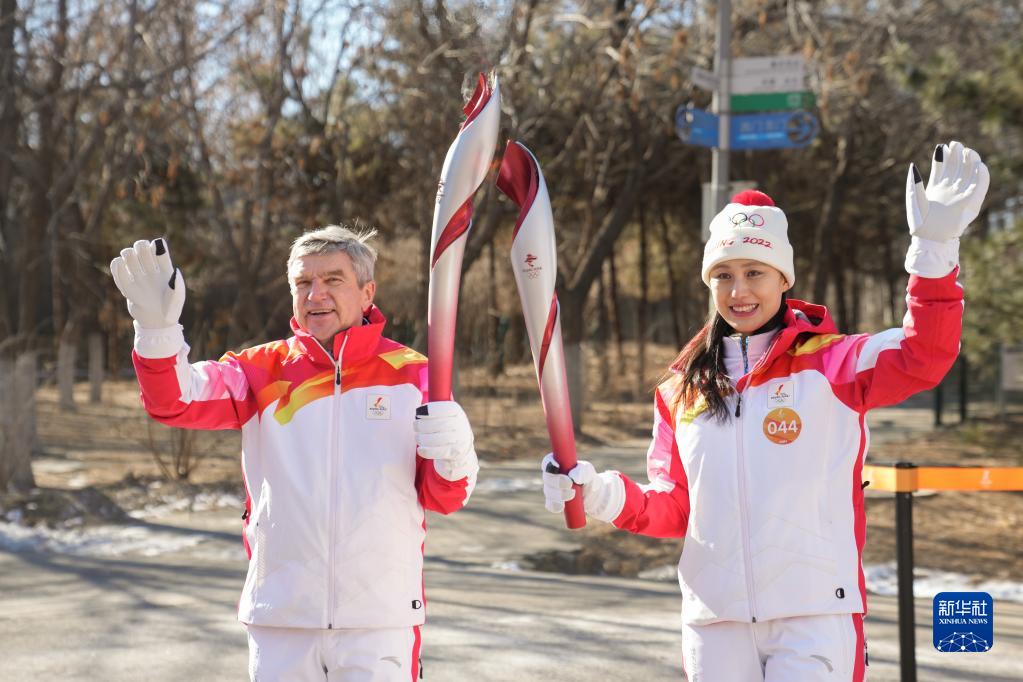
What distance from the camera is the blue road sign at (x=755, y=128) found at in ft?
Answer: 27.3

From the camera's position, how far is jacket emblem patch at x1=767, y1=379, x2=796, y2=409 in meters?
2.81

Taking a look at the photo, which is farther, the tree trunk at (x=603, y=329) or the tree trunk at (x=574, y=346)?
the tree trunk at (x=603, y=329)

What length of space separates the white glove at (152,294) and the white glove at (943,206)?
1.61 metres

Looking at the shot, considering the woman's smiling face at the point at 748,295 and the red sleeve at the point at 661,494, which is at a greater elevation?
the woman's smiling face at the point at 748,295

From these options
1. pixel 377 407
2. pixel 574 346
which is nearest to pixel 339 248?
pixel 377 407

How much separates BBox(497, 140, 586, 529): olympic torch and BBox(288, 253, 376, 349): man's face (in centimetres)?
49

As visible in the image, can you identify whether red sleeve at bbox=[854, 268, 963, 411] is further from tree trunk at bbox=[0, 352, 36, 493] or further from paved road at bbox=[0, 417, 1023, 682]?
tree trunk at bbox=[0, 352, 36, 493]

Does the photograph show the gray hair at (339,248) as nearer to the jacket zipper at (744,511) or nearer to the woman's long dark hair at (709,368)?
the woman's long dark hair at (709,368)

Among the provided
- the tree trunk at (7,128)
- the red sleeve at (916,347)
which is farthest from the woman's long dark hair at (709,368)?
the tree trunk at (7,128)

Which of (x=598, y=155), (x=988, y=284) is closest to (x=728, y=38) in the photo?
(x=988, y=284)

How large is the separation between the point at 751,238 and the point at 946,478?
1720mm

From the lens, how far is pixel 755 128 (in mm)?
8648

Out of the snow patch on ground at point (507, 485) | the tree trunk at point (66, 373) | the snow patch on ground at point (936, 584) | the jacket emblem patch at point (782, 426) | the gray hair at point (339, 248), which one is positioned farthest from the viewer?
the tree trunk at point (66, 373)

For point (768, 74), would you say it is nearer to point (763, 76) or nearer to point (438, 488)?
point (763, 76)
